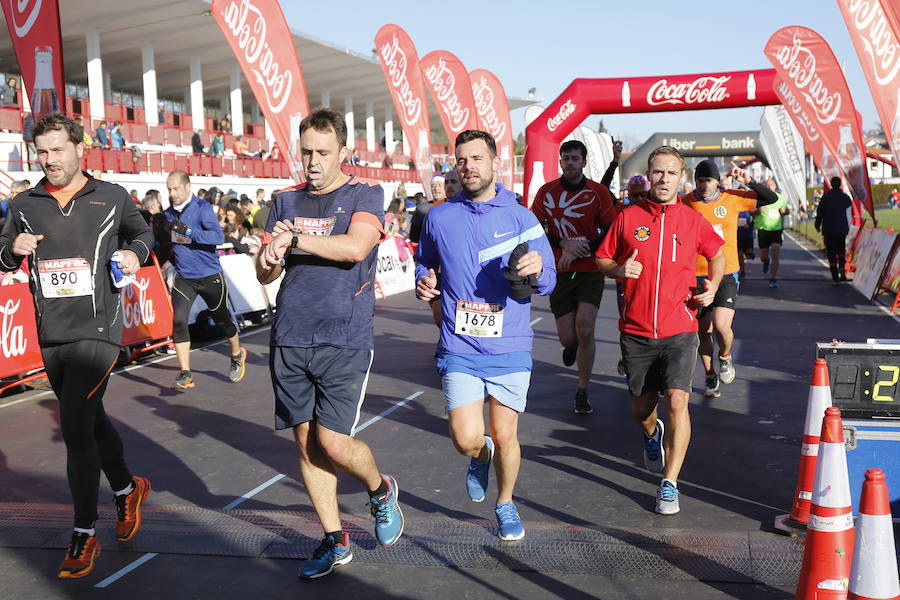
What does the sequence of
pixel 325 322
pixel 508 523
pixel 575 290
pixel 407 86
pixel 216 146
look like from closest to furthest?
pixel 325 322, pixel 508 523, pixel 575 290, pixel 407 86, pixel 216 146

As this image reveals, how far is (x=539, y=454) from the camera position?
6.02m

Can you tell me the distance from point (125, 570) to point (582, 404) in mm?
3954

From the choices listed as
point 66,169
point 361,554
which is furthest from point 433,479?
point 66,169

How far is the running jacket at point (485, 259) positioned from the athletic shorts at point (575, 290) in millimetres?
2600

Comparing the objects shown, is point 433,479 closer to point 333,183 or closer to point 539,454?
point 539,454

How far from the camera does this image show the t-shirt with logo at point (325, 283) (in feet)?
12.9

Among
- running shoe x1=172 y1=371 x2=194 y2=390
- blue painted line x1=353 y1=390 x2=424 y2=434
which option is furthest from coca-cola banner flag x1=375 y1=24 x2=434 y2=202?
blue painted line x1=353 y1=390 x2=424 y2=434

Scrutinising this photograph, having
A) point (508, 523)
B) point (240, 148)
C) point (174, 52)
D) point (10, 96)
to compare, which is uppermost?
point (174, 52)

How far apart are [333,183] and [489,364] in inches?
45.1

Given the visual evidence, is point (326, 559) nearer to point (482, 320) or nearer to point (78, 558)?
point (78, 558)

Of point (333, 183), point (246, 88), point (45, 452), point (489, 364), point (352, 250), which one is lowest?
point (45, 452)

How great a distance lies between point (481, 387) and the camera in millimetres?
4375

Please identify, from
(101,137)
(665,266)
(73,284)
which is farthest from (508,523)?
(101,137)

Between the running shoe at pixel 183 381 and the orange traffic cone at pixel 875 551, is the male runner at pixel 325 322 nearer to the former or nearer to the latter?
the orange traffic cone at pixel 875 551
